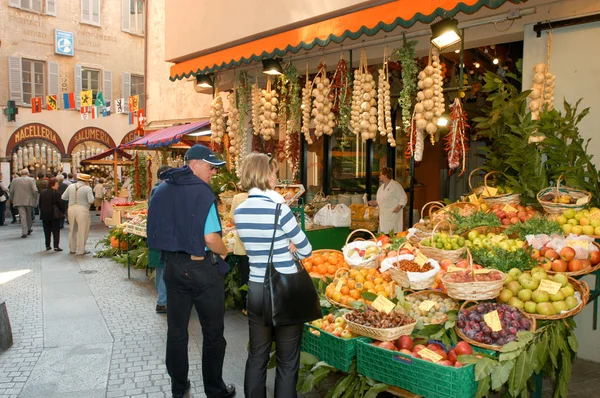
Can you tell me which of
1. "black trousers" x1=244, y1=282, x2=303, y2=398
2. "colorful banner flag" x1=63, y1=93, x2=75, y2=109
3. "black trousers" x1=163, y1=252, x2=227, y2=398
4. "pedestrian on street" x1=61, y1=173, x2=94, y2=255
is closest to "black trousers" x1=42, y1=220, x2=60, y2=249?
"pedestrian on street" x1=61, y1=173, x2=94, y2=255

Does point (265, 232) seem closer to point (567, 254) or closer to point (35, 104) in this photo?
point (567, 254)

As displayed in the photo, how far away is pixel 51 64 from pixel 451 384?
2432 cm

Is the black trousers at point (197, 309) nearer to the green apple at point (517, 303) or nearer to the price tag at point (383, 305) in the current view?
the price tag at point (383, 305)

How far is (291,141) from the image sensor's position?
8.31m

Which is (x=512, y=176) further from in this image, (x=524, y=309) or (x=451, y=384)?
(x=451, y=384)

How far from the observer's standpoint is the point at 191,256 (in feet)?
12.6

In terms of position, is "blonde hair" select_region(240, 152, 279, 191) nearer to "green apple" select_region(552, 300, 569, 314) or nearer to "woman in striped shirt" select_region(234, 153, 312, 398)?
"woman in striped shirt" select_region(234, 153, 312, 398)

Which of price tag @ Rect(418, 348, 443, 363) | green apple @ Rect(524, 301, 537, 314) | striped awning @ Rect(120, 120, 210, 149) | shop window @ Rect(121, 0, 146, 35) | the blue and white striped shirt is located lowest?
price tag @ Rect(418, 348, 443, 363)

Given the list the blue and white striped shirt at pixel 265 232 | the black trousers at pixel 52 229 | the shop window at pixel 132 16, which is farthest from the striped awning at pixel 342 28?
the shop window at pixel 132 16

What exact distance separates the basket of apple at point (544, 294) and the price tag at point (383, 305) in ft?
2.99

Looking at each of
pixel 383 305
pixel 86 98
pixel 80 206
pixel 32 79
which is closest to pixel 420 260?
pixel 383 305

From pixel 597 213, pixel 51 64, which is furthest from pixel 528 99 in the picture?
pixel 51 64

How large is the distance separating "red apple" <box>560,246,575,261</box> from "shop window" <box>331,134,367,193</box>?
730cm

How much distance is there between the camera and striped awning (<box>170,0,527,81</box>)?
5.18m
